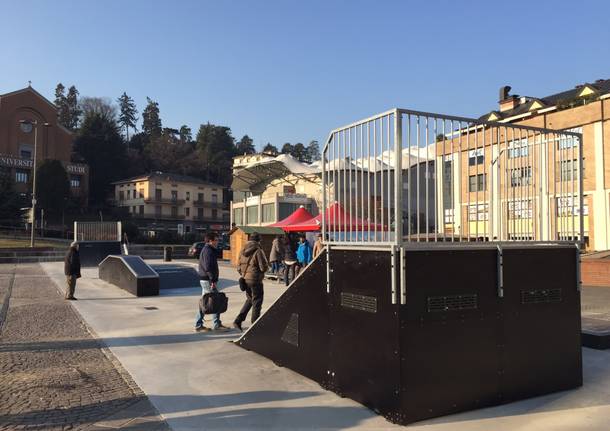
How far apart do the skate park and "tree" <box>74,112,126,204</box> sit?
303ft

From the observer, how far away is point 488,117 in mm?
54375

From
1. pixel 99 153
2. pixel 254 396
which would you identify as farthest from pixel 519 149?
pixel 99 153

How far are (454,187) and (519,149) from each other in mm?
1382

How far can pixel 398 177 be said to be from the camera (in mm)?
4828

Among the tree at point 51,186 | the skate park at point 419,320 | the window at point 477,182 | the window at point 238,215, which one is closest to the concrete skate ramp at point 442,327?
the skate park at point 419,320

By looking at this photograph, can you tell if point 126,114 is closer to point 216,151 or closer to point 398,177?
point 216,151

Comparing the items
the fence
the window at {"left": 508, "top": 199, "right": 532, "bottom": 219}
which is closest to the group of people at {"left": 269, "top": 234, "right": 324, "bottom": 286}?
the window at {"left": 508, "top": 199, "right": 532, "bottom": 219}

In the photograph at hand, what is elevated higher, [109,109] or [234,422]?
[109,109]

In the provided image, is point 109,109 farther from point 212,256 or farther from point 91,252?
point 212,256

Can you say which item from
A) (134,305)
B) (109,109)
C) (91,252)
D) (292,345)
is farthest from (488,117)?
(109,109)

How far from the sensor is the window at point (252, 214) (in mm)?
54188

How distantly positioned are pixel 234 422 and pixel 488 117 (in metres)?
55.3

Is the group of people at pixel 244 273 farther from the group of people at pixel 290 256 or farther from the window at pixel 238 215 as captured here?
the window at pixel 238 215

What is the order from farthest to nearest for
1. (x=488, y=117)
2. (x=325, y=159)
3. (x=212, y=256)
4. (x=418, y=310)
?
(x=488, y=117) < (x=212, y=256) < (x=325, y=159) < (x=418, y=310)
